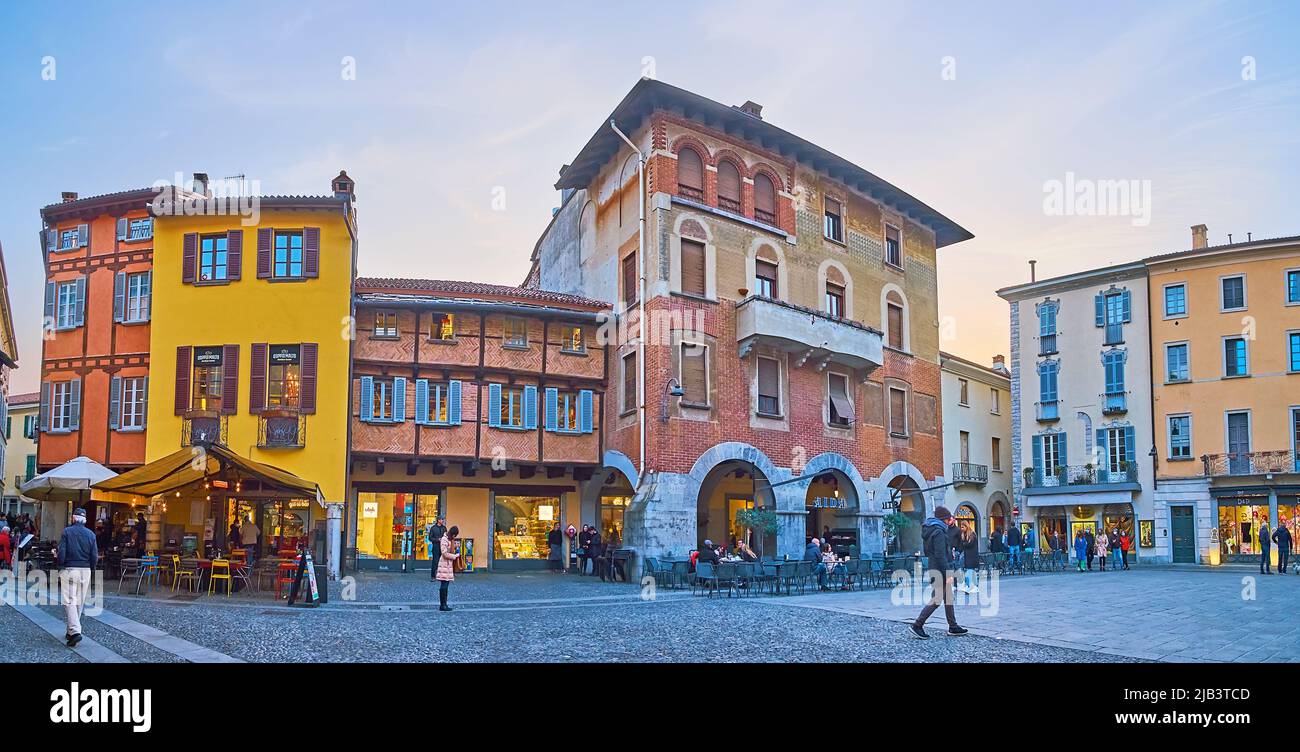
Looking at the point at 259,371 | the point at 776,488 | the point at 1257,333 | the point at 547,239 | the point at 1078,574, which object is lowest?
the point at 1078,574

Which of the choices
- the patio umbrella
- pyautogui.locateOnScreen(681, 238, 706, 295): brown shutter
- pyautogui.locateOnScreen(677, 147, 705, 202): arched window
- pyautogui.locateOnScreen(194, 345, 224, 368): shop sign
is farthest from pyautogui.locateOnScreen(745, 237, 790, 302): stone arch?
the patio umbrella

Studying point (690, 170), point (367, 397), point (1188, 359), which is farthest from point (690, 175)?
point (1188, 359)

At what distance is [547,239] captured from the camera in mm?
36969

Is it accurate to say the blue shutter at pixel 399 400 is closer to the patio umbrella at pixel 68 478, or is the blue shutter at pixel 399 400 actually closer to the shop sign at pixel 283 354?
the shop sign at pixel 283 354

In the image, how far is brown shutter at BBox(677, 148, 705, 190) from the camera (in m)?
27.0

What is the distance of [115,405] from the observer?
2552cm

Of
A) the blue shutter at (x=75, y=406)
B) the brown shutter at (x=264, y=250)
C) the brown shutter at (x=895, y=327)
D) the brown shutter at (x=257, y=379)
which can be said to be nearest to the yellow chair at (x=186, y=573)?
the brown shutter at (x=257, y=379)

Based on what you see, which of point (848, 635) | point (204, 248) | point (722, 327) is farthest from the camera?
point (722, 327)

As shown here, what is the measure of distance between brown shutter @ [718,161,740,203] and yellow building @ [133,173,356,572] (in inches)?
396

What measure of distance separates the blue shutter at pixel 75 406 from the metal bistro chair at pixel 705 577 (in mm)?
16736

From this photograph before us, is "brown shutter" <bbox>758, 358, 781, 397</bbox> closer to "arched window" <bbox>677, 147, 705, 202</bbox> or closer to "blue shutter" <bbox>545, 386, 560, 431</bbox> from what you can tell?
"arched window" <bbox>677, 147, 705, 202</bbox>
